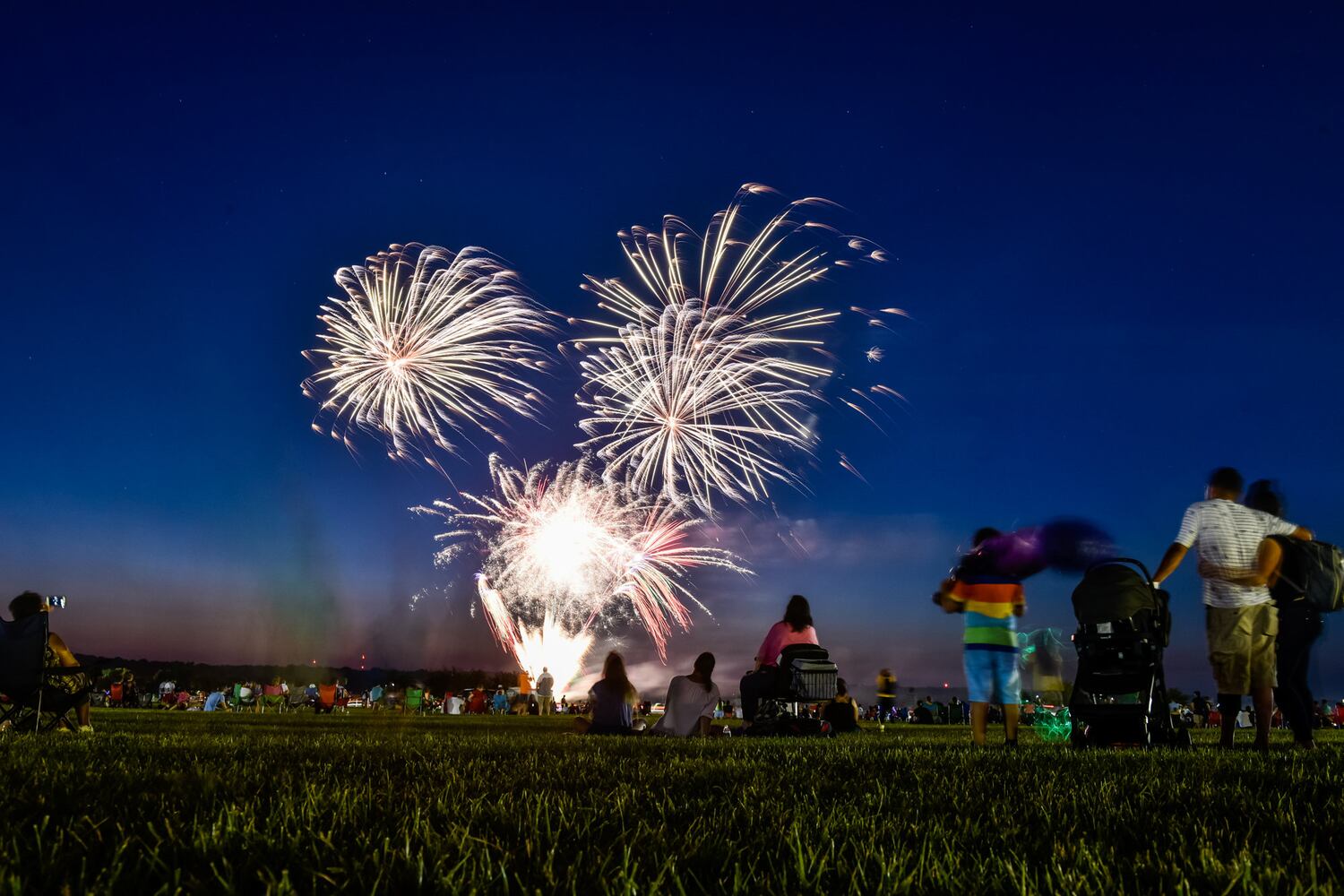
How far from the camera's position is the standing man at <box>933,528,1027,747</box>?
10078 millimetres

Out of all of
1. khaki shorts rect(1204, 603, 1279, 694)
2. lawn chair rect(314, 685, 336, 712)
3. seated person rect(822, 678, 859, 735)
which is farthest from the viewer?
lawn chair rect(314, 685, 336, 712)

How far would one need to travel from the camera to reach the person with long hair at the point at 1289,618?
8.66 meters

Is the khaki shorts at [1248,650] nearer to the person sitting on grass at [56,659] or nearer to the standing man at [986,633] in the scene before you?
the standing man at [986,633]

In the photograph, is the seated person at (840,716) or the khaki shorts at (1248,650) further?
the seated person at (840,716)

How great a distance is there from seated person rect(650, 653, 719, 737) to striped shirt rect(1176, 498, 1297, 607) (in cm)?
617

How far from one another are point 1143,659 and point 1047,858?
7.00 m

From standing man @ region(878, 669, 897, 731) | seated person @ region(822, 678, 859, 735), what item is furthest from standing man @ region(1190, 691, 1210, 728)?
seated person @ region(822, 678, 859, 735)

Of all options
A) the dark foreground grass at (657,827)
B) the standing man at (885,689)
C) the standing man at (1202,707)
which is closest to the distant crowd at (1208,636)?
the dark foreground grass at (657,827)

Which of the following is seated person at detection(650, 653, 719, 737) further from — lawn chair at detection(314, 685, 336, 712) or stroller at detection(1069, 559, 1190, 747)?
lawn chair at detection(314, 685, 336, 712)

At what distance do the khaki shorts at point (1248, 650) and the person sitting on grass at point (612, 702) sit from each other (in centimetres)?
694

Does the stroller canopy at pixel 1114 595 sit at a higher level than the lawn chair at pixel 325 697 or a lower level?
higher

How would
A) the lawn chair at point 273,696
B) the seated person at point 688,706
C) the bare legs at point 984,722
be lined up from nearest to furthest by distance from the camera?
the bare legs at point 984,722 < the seated person at point 688,706 < the lawn chair at point 273,696

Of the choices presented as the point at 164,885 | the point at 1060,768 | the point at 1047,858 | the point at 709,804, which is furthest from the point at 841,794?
the point at 164,885

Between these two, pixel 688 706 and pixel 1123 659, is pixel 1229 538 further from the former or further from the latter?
pixel 688 706
